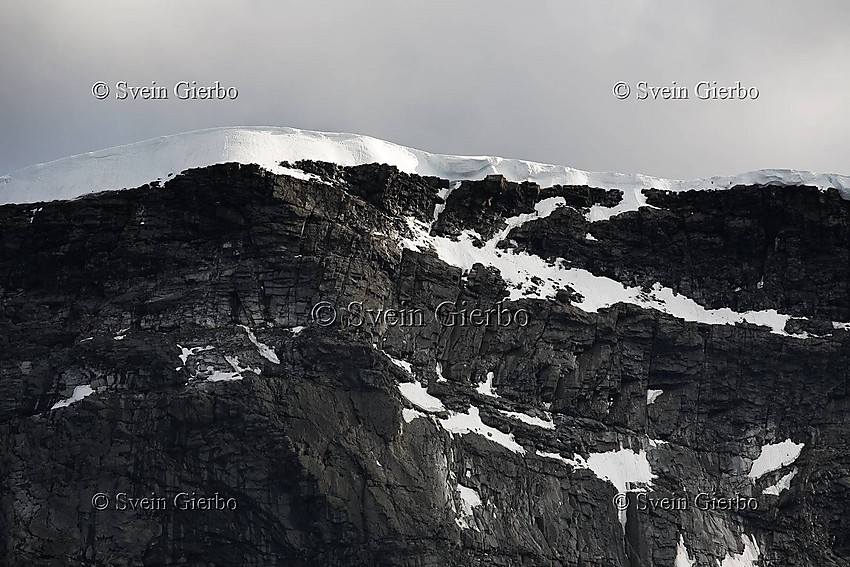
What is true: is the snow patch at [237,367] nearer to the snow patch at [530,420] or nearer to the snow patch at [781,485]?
the snow patch at [530,420]

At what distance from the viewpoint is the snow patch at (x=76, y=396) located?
337 feet

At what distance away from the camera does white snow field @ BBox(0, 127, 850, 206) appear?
114 m

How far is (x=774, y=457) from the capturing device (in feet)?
370

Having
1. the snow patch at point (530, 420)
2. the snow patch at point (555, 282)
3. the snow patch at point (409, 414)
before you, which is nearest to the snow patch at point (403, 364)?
the snow patch at point (409, 414)

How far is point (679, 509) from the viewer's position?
350 feet

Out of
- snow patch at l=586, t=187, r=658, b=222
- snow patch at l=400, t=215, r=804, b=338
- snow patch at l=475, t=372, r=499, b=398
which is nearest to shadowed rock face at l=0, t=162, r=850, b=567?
snow patch at l=475, t=372, r=499, b=398

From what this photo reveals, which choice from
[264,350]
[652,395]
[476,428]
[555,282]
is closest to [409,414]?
[476,428]

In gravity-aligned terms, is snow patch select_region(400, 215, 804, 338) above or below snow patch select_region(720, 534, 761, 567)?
above

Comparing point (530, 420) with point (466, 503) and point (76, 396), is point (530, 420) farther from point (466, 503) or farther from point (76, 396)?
point (76, 396)
